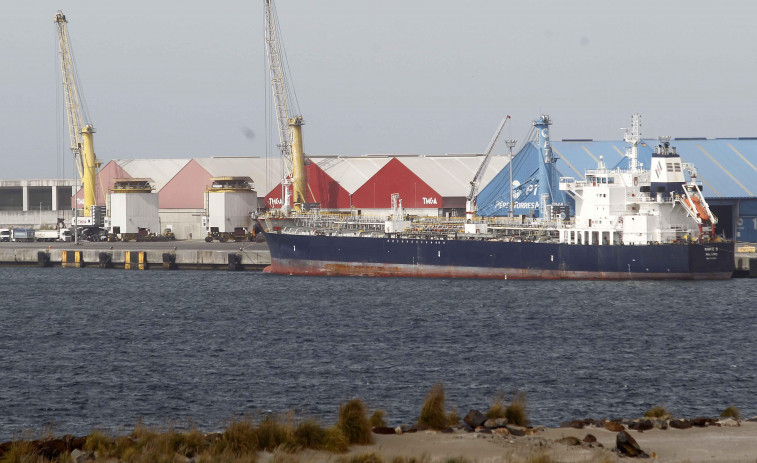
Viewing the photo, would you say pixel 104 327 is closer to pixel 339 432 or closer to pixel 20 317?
pixel 20 317

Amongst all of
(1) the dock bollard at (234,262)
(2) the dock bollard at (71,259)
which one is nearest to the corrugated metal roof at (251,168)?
(2) the dock bollard at (71,259)

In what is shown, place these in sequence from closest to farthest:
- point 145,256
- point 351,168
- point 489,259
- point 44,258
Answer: point 489,259 < point 145,256 < point 44,258 < point 351,168

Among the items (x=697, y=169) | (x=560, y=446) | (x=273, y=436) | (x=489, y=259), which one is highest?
(x=697, y=169)

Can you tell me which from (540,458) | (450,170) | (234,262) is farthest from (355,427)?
(450,170)

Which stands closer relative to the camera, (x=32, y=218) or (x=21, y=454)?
(x=21, y=454)

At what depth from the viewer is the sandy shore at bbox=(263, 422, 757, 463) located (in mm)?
15242

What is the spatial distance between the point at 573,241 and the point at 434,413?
44.3 m

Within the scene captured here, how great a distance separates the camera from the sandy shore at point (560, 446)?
1524 centimetres

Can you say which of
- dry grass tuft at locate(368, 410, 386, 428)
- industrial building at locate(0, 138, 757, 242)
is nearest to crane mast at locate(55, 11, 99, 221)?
industrial building at locate(0, 138, 757, 242)

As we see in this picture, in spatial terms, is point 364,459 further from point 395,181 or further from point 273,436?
point 395,181

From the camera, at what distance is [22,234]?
311ft

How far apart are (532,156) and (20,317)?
43247mm

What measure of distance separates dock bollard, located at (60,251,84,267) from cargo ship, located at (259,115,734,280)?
18184 millimetres

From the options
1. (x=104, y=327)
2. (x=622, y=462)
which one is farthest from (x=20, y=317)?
(x=622, y=462)
